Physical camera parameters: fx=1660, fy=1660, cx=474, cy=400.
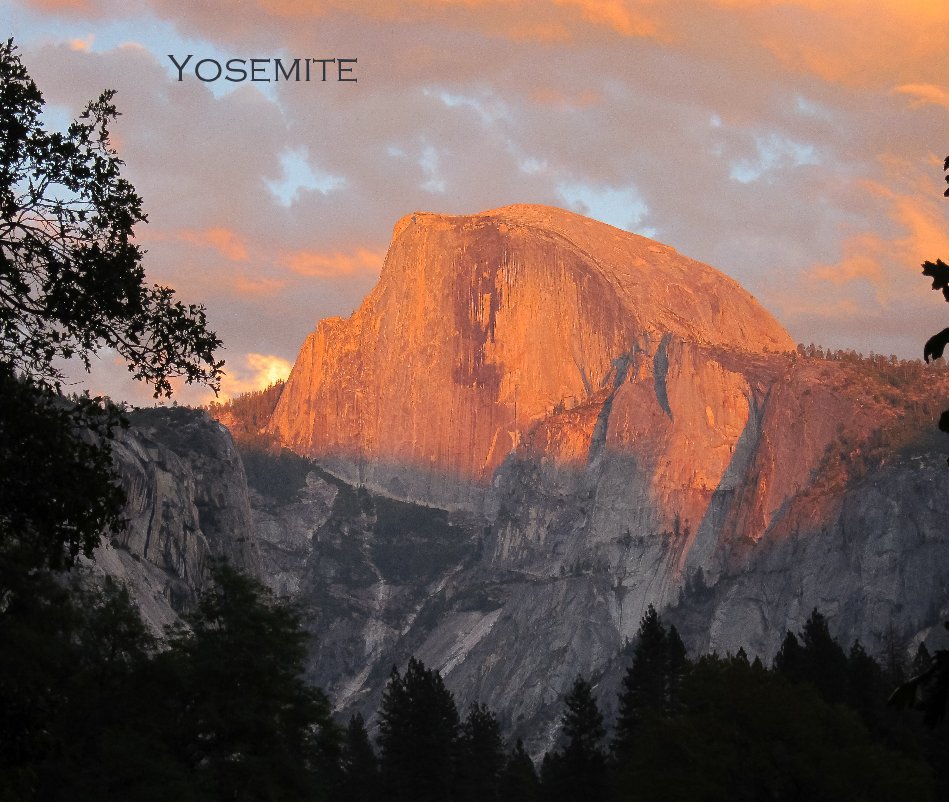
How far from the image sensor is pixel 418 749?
293ft

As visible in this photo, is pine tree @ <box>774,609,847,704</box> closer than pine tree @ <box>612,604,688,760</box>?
Yes

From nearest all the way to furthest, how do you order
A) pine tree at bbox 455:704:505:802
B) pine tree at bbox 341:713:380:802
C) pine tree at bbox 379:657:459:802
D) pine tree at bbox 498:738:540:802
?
1. pine tree at bbox 379:657:459:802
2. pine tree at bbox 455:704:505:802
3. pine tree at bbox 498:738:540:802
4. pine tree at bbox 341:713:380:802

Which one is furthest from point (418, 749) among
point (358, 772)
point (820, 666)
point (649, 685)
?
point (820, 666)

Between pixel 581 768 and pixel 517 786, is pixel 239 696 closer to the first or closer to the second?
pixel 581 768

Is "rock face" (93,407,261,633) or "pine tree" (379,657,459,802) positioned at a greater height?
"rock face" (93,407,261,633)

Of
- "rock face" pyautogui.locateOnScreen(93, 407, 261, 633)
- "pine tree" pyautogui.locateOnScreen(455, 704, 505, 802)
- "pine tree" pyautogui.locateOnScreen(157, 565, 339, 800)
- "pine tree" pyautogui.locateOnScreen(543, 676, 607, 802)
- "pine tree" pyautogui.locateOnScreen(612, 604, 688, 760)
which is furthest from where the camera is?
"rock face" pyautogui.locateOnScreen(93, 407, 261, 633)

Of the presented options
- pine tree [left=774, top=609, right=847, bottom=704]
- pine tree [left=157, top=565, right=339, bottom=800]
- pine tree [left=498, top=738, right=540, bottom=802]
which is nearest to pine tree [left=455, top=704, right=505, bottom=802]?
pine tree [left=498, top=738, right=540, bottom=802]

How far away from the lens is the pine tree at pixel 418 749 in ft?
288

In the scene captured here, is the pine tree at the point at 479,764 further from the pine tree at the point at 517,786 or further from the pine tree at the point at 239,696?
the pine tree at the point at 239,696

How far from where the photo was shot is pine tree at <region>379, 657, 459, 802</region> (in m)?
87.8

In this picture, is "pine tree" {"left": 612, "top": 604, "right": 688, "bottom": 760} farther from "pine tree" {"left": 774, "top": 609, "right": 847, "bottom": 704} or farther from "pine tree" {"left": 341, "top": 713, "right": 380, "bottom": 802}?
"pine tree" {"left": 341, "top": 713, "right": 380, "bottom": 802}

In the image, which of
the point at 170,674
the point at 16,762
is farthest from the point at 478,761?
the point at 16,762

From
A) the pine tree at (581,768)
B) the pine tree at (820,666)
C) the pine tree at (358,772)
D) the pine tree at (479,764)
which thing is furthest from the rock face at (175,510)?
the pine tree at (820,666)

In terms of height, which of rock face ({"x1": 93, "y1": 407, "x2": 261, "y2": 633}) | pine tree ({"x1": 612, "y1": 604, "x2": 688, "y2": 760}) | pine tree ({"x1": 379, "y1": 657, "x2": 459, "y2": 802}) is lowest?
pine tree ({"x1": 379, "y1": 657, "x2": 459, "y2": 802})
